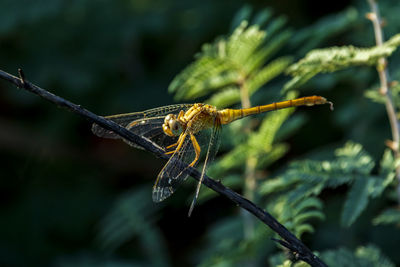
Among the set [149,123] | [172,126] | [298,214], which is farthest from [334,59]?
[149,123]

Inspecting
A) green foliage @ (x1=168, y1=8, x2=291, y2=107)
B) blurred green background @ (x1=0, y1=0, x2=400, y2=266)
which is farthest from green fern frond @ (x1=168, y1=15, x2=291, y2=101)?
blurred green background @ (x1=0, y1=0, x2=400, y2=266)

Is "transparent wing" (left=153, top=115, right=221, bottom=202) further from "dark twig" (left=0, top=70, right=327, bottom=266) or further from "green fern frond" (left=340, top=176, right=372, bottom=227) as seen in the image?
"green fern frond" (left=340, top=176, right=372, bottom=227)

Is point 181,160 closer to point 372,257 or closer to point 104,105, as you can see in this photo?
point 372,257

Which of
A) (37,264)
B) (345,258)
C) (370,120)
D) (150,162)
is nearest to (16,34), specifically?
(150,162)

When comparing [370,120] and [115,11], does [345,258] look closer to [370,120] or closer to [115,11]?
[370,120]

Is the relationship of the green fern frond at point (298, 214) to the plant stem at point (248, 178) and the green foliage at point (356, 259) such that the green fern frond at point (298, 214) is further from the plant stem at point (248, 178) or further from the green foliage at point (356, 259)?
the plant stem at point (248, 178)

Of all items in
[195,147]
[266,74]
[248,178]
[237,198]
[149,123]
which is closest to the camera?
[237,198]

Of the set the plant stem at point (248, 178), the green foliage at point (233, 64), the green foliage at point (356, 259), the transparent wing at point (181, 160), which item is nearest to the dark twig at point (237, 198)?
the transparent wing at point (181, 160)
